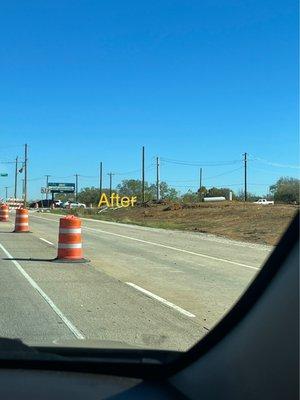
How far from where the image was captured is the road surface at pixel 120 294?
7.17m

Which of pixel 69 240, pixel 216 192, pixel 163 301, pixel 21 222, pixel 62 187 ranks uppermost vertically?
pixel 62 187

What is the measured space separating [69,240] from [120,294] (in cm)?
484

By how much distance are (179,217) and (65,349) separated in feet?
148

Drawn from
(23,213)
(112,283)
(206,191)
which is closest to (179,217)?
(23,213)

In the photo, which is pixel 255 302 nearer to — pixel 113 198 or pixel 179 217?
pixel 179 217

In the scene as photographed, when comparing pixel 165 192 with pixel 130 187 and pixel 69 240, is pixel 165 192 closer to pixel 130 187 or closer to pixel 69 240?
pixel 130 187

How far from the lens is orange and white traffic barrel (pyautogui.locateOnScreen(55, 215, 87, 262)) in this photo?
14.8 metres

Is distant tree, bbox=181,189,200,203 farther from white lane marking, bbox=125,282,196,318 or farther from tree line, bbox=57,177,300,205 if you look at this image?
white lane marking, bbox=125,282,196,318

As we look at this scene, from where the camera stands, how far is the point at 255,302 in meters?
2.71

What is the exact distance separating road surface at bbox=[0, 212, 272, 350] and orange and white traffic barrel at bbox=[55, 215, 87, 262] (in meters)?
0.47

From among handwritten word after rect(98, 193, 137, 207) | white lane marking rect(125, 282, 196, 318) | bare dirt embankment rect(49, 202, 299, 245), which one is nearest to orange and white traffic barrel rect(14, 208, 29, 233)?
bare dirt embankment rect(49, 202, 299, 245)

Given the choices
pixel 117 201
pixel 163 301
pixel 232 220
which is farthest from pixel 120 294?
pixel 117 201

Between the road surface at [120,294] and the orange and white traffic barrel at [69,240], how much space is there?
1.55 ft

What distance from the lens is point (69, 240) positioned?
49.0 ft
